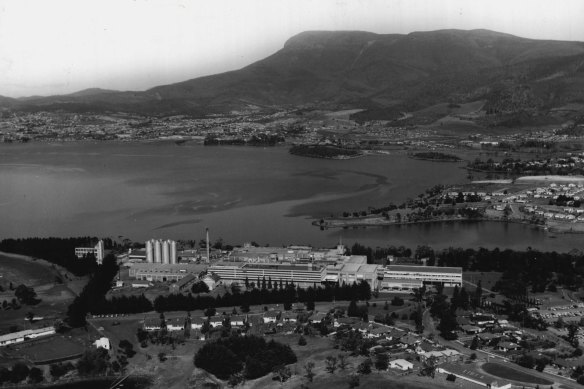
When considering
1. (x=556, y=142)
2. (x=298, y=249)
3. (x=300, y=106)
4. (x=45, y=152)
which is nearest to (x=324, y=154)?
(x=556, y=142)

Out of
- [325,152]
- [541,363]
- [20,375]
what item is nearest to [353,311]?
[541,363]

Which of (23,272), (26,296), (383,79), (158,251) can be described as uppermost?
(383,79)

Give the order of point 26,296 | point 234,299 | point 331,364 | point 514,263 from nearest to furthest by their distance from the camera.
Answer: point 331,364 → point 234,299 → point 26,296 → point 514,263

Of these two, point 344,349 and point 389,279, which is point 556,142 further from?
point 344,349

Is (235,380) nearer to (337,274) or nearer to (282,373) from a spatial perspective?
(282,373)

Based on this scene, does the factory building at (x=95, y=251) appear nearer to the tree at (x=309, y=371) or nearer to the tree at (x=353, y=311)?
the tree at (x=353, y=311)
